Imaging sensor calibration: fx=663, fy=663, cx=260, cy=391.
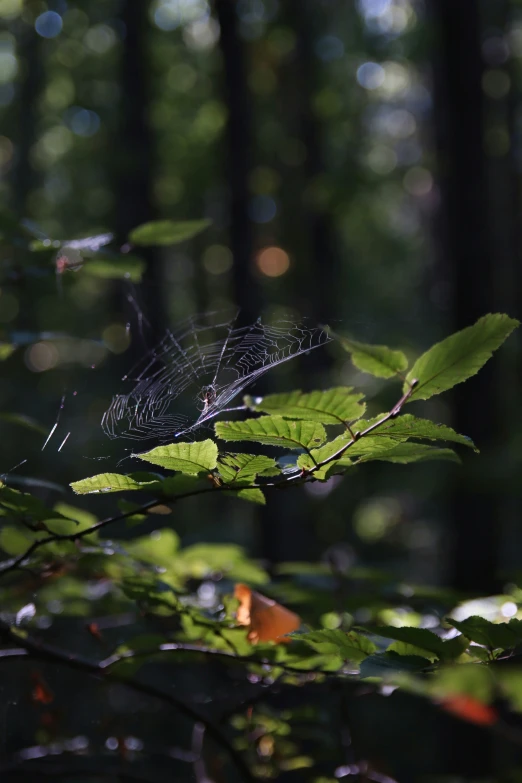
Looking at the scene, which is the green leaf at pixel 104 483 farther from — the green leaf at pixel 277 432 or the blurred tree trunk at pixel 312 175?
the blurred tree trunk at pixel 312 175

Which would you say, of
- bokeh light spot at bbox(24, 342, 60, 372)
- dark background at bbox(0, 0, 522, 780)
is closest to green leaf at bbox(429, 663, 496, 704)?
dark background at bbox(0, 0, 522, 780)

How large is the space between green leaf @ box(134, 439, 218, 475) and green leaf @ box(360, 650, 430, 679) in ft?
1.18

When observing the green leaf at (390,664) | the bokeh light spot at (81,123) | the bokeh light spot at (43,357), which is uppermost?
the bokeh light spot at (81,123)

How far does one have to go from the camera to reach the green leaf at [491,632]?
92 centimetres

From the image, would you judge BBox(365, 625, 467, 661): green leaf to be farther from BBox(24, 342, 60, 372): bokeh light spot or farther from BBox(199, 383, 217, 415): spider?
BBox(24, 342, 60, 372): bokeh light spot

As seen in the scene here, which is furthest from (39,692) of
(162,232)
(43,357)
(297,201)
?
(43,357)

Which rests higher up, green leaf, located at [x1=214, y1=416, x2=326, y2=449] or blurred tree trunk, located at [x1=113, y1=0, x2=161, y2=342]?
blurred tree trunk, located at [x1=113, y1=0, x2=161, y2=342]

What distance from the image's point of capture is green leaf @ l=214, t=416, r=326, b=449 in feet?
3.14

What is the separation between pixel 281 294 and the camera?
12008 mm

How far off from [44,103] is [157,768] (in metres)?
13.1

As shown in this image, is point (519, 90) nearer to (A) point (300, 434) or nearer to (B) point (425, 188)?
(B) point (425, 188)

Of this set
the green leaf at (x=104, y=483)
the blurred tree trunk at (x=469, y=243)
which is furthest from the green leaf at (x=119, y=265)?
the blurred tree trunk at (x=469, y=243)

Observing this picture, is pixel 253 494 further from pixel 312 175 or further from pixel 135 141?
pixel 312 175

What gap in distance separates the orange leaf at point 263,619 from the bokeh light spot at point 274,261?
10353 millimetres
